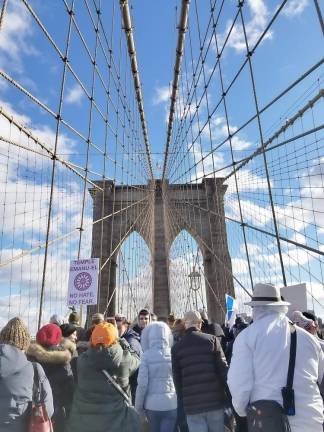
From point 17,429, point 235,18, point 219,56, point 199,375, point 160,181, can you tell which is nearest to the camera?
point 17,429

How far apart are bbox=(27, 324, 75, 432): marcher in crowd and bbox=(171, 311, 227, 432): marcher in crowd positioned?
60cm

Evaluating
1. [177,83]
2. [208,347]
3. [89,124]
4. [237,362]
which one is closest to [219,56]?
[89,124]

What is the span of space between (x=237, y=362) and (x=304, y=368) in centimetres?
23

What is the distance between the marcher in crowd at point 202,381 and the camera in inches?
83.5

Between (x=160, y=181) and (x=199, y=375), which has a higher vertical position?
(x=160, y=181)

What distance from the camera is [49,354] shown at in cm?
206

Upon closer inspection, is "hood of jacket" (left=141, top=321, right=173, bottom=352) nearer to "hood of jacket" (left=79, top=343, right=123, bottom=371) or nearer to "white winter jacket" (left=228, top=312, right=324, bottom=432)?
"hood of jacket" (left=79, top=343, right=123, bottom=371)

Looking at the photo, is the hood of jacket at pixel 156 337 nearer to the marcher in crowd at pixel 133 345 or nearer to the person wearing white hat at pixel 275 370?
the marcher in crowd at pixel 133 345

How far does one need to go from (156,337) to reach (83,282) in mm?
3056

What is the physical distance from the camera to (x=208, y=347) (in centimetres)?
216

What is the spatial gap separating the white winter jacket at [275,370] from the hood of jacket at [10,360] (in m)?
0.81

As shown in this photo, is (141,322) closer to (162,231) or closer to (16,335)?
(16,335)

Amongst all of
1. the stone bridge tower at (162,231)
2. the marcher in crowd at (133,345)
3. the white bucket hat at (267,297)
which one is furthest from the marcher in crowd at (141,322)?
the stone bridge tower at (162,231)

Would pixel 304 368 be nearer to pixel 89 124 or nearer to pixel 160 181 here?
pixel 89 124
